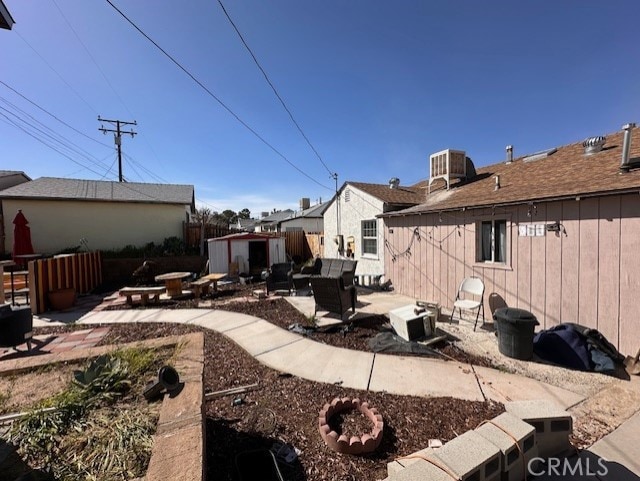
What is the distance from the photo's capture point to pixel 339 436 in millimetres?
2439

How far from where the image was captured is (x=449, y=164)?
9.95 metres

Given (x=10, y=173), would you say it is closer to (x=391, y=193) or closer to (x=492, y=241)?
(x=391, y=193)

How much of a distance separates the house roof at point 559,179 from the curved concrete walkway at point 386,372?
334cm

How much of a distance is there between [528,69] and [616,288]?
6336mm

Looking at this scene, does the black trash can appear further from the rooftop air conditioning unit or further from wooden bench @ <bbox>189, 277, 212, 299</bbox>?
wooden bench @ <bbox>189, 277, 212, 299</bbox>

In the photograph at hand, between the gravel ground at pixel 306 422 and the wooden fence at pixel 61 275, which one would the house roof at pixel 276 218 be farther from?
Answer: the gravel ground at pixel 306 422

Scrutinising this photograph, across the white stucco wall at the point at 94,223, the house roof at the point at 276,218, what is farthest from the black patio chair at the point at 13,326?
the house roof at the point at 276,218

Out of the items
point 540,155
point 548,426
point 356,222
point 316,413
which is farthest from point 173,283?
point 540,155

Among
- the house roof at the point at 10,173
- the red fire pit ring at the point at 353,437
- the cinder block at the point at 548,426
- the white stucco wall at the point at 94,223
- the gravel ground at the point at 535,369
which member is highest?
the house roof at the point at 10,173

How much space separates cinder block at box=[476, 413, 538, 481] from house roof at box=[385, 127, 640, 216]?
412 centimetres

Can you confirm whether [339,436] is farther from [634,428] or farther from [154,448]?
[634,428]

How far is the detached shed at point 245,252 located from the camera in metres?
11.8

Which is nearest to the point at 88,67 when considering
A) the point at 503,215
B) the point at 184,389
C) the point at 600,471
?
the point at 184,389

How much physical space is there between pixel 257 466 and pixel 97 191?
17.9 metres
